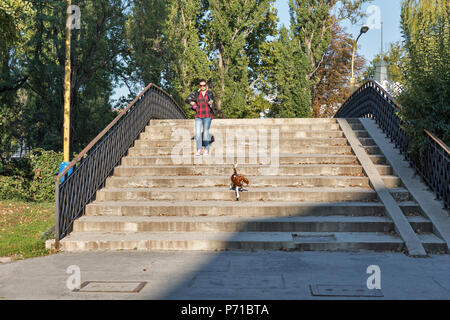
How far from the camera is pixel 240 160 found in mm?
9539

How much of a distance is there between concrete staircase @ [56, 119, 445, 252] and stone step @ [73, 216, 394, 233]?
0.06ft

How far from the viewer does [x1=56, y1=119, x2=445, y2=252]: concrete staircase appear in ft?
21.5

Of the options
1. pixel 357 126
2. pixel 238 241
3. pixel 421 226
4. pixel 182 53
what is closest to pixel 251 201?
pixel 238 241

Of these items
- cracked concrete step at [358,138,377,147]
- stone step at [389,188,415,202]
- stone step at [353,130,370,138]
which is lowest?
stone step at [389,188,415,202]

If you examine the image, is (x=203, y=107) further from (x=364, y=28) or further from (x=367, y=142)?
(x=364, y=28)

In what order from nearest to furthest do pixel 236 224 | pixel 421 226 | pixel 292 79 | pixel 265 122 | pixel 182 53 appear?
pixel 421 226
pixel 236 224
pixel 265 122
pixel 182 53
pixel 292 79

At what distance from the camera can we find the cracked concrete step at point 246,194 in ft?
25.2

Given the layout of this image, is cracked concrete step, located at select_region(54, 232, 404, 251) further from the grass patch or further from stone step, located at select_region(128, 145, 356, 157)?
stone step, located at select_region(128, 145, 356, 157)

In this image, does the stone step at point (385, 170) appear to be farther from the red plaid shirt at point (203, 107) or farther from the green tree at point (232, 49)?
the green tree at point (232, 49)

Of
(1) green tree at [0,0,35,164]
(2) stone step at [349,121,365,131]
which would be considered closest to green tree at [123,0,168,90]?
(1) green tree at [0,0,35,164]

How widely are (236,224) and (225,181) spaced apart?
5.79 feet

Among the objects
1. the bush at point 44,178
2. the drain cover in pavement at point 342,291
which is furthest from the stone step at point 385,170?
the bush at point 44,178
